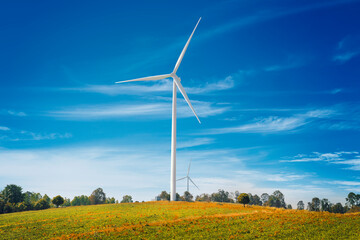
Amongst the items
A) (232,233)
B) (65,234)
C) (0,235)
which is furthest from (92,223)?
(232,233)

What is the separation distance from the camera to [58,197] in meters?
91.8

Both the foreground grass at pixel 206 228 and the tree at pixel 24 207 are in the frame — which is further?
the tree at pixel 24 207

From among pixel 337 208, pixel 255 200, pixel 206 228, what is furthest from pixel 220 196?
pixel 206 228

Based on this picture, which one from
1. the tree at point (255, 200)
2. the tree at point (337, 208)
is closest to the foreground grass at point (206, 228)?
the tree at point (337, 208)

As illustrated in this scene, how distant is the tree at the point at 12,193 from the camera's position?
349ft

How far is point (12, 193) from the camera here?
351 feet

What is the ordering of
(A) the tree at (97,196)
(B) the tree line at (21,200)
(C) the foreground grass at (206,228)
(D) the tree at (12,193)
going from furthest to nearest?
(A) the tree at (97,196), (D) the tree at (12,193), (B) the tree line at (21,200), (C) the foreground grass at (206,228)

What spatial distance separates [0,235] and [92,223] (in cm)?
1344

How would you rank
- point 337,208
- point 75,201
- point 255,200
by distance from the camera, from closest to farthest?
point 337,208 → point 75,201 → point 255,200

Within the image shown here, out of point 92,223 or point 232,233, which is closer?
point 232,233

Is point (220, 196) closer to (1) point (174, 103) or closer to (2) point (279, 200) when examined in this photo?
(2) point (279, 200)

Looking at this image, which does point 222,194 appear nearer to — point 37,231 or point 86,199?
point 86,199

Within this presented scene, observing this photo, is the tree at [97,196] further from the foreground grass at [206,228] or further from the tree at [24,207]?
the foreground grass at [206,228]

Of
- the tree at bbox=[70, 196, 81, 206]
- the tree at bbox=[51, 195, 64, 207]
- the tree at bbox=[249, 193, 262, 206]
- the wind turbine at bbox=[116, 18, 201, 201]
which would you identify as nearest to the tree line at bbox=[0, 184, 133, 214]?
the tree at bbox=[51, 195, 64, 207]
